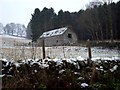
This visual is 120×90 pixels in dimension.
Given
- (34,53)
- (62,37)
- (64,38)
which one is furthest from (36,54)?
(64,38)

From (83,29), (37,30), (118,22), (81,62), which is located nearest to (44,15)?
(37,30)

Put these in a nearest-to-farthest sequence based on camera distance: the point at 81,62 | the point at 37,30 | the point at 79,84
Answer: the point at 79,84 < the point at 81,62 < the point at 37,30

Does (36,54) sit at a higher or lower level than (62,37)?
lower

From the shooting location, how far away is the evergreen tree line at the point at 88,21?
51000 mm

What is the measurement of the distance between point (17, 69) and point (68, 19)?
56072 mm

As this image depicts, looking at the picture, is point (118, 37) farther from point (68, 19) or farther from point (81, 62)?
point (81, 62)

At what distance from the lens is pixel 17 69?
983cm

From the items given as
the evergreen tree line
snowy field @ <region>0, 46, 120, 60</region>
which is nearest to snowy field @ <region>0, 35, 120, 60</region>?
snowy field @ <region>0, 46, 120, 60</region>

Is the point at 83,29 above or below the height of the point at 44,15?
below

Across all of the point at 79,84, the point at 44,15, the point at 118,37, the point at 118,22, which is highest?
the point at 44,15

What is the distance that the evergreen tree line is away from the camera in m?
51.0

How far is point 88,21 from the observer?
56781mm

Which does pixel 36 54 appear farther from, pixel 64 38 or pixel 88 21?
pixel 88 21

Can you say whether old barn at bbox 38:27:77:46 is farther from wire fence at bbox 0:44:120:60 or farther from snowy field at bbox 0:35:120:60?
wire fence at bbox 0:44:120:60
